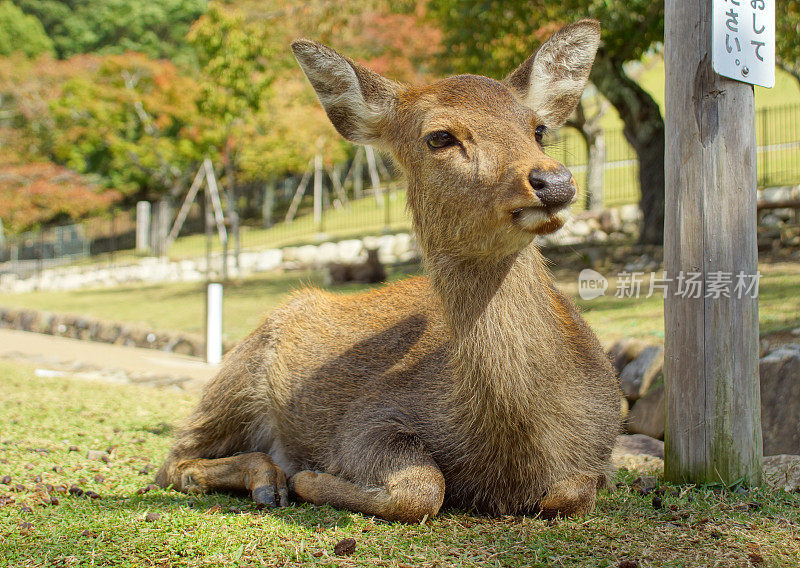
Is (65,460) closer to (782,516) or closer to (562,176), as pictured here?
(562,176)

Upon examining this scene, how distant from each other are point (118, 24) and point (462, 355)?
130 feet

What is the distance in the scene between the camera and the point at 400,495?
9.87ft

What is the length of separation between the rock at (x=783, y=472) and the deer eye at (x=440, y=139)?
207cm

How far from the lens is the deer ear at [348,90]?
3.38m

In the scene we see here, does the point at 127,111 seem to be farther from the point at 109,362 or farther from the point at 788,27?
the point at 788,27

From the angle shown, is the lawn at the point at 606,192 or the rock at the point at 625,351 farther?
the lawn at the point at 606,192

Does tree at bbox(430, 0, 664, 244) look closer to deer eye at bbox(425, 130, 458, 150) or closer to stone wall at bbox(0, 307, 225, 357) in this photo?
stone wall at bbox(0, 307, 225, 357)

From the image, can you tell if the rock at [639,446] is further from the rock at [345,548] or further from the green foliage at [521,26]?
the green foliage at [521,26]

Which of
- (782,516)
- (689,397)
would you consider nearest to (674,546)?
(782,516)

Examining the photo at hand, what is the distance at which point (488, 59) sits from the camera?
465 inches

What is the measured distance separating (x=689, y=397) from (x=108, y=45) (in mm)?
41205

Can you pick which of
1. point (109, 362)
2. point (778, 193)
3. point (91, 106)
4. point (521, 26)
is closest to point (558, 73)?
point (109, 362)

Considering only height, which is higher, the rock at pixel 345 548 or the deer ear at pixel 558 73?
the deer ear at pixel 558 73

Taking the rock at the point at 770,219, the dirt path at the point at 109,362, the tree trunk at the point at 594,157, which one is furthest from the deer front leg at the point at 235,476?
the tree trunk at the point at 594,157
